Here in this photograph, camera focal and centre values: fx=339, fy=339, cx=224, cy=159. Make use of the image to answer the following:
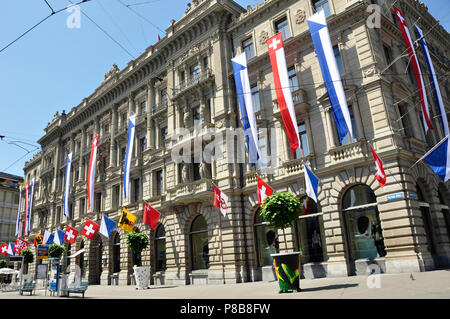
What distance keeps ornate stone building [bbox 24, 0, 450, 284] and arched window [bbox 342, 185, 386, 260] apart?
2.3 inches

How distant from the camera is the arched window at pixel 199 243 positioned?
25.5 m

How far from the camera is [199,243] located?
26.1m

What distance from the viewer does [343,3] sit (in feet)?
71.1

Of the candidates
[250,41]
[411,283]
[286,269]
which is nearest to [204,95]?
[250,41]

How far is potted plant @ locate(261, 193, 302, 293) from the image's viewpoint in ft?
43.5

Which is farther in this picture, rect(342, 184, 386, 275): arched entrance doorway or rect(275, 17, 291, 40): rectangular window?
rect(275, 17, 291, 40): rectangular window

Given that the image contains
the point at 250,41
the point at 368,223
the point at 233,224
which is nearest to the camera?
the point at 368,223

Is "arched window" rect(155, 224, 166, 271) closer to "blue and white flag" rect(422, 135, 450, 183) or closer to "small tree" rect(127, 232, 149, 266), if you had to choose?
"small tree" rect(127, 232, 149, 266)

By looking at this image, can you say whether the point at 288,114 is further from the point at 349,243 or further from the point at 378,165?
the point at 349,243

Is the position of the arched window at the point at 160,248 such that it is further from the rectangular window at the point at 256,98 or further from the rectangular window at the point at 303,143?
the rectangular window at the point at 303,143

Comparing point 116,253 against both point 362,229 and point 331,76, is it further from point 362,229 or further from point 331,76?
point 331,76

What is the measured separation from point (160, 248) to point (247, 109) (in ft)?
48.8

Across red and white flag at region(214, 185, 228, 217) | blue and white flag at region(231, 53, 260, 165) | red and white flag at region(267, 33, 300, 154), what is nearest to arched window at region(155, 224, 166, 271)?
red and white flag at region(214, 185, 228, 217)

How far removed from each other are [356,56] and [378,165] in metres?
7.86
